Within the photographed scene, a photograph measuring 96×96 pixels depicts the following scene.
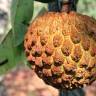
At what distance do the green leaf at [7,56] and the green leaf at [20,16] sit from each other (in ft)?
0.25

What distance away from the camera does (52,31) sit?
4.34ft

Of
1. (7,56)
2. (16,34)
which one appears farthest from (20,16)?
(7,56)

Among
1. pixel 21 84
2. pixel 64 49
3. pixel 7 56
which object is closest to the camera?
pixel 64 49

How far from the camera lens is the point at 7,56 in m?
1.62

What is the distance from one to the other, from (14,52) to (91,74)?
344 millimetres

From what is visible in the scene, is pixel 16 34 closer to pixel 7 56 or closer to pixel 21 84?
pixel 7 56

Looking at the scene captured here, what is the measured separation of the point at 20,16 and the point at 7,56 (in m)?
0.19

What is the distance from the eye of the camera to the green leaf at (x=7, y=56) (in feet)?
5.21

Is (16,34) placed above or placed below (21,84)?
above

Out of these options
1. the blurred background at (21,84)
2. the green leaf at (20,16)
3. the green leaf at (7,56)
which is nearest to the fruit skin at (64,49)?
the green leaf at (20,16)

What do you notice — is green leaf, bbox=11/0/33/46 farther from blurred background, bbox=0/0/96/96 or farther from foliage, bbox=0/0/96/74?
blurred background, bbox=0/0/96/96

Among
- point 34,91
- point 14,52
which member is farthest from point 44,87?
point 14,52

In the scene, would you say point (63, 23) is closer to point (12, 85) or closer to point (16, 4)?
point (16, 4)

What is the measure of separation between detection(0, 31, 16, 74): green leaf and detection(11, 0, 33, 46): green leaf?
0.08 metres
